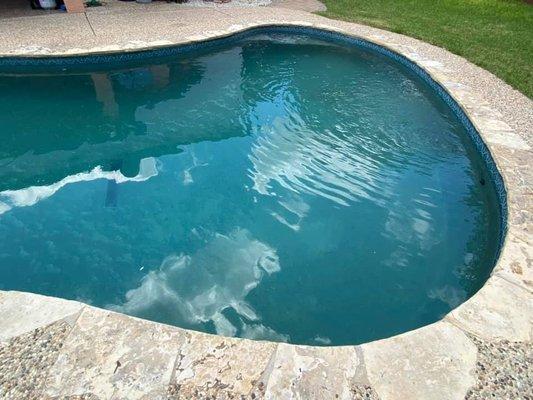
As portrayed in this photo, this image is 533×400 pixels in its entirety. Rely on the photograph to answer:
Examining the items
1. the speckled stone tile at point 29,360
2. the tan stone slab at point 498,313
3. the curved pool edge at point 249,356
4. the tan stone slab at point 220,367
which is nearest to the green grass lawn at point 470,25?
the tan stone slab at point 498,313

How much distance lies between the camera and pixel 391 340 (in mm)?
2535

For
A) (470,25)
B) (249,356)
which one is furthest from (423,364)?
(470,25)

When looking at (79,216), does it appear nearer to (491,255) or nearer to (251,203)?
(251,203)

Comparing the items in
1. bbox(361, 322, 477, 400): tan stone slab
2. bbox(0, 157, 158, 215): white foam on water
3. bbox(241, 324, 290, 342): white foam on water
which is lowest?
bbox(0, 157, 158, 215): white foam on water

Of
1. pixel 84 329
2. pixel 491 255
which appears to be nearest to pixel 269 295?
pixel 84 329

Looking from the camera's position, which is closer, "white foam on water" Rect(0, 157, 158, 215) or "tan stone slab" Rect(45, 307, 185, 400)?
"tan stone slab" Rect(45, 307, 185, 400)

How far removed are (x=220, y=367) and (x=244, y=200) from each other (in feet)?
7.81

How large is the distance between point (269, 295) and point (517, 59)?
7.27m

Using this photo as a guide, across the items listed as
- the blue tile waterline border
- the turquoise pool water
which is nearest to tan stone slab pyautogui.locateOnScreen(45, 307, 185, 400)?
the turquoise pool water

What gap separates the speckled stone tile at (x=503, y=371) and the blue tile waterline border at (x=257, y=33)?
1.81 metres

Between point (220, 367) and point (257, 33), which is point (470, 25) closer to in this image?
point (257, 33)

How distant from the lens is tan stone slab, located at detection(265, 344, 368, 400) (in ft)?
7.28

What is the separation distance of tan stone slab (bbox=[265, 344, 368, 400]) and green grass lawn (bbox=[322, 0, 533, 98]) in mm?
5816

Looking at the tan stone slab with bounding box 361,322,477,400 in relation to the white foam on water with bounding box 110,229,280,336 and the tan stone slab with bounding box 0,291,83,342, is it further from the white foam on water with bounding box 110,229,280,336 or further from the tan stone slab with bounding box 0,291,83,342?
the tan stone slab with bounding box 0,291,83,342
